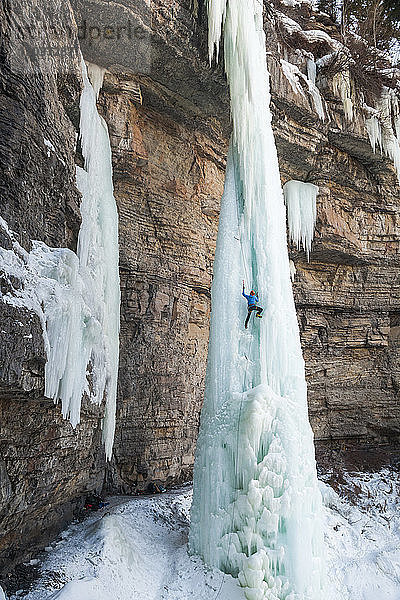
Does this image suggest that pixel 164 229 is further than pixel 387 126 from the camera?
No

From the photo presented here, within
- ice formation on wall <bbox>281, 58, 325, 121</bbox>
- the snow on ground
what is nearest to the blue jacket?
the snow on ground

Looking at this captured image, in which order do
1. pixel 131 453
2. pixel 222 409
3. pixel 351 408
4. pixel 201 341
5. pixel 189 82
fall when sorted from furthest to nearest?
1. pixel 351 408
2. pixel 201 341
3. pixel 131 453
4. pixel 189 82
5. pixel 222 409

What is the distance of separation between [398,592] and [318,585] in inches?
94.1

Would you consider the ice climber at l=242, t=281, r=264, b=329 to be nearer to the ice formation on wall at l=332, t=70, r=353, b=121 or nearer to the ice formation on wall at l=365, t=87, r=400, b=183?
the ice formation on wall at l=332, t=70, r=353, b=121

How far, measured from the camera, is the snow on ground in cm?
525

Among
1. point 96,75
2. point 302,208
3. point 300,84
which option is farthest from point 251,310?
point 300,84

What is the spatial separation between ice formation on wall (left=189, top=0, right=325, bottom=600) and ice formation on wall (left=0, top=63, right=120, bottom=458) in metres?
1.55

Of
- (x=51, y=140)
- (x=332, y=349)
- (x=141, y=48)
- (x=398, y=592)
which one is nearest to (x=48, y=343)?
(x=51, y=140)

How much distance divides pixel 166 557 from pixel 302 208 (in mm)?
7949

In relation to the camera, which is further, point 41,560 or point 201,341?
point 201,341

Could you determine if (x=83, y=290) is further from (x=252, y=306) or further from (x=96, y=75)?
(x=96, y=75)

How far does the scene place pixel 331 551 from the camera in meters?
7.66

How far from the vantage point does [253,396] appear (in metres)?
6.07

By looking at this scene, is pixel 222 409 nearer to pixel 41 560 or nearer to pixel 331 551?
pixel 41 560
